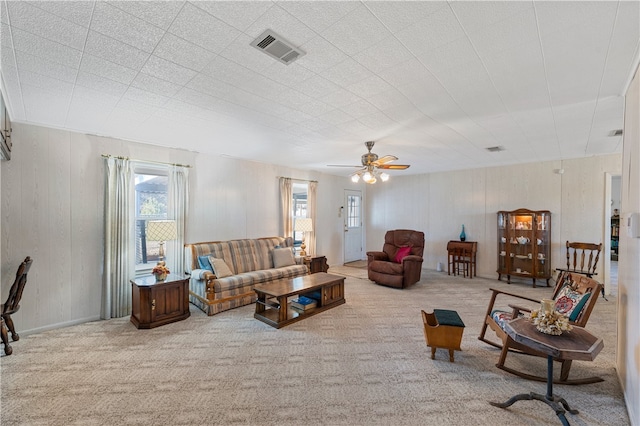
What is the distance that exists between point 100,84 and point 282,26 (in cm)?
175

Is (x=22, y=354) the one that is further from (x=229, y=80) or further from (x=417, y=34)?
(x=417, y=34)

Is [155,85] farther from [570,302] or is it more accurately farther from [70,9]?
[570,302]

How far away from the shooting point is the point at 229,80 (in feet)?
7.50

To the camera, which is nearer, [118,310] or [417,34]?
[417,34]

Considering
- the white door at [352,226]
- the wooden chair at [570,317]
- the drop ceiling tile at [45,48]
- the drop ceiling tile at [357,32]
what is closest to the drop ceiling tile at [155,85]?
the drop ceiling tile at [45,48]

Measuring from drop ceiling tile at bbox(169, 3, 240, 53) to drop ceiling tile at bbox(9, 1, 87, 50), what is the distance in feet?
1.86

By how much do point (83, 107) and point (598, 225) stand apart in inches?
314

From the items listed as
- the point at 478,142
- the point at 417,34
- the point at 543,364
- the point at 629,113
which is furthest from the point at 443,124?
the point at 543,364

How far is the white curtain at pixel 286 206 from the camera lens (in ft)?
19.8

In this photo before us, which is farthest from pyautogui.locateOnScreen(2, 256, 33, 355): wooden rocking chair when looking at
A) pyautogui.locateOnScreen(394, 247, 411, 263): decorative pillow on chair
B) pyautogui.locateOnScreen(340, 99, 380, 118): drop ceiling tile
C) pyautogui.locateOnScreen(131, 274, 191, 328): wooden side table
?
pyautogui.locateOnScreen(394, 247, 411, 263): decorative pillow on chair

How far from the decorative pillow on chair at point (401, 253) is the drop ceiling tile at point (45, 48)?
5477 mm

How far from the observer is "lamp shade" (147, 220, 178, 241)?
376 centimetres

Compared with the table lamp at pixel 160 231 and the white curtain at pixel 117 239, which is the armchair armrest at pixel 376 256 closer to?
the table lamp at pixel 160 231

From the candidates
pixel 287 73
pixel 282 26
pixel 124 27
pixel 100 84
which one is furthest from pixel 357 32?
pixel 100 84
